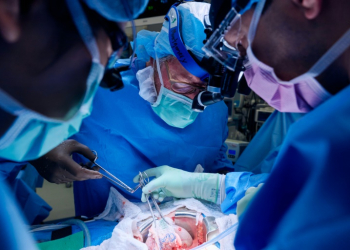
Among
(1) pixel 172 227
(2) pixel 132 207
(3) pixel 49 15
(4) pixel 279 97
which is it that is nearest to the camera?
(3) pixel 49 15

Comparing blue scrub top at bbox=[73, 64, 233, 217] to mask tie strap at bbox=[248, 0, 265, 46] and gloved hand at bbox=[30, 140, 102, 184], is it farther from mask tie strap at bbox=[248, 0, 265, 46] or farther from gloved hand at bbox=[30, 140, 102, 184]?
mask tie strap at bbox=[248, 0, 265, 46]

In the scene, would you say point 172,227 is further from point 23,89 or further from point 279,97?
point 23,89

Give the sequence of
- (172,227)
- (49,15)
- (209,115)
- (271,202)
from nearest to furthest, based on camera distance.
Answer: (49,15), (271,202), (172,227), (209,115)

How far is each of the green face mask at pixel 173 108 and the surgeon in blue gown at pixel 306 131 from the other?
0.89 m

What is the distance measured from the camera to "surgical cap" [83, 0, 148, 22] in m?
0.59

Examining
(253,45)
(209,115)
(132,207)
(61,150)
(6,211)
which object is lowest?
(132,207)

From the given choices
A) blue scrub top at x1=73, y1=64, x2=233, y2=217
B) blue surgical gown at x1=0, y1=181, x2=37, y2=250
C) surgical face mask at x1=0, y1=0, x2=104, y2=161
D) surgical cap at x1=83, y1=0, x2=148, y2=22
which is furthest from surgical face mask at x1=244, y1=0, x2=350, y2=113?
blue scrub top at x1=73, y1=64, x2=233, y2=217

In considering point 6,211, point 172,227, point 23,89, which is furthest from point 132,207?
point 23,89

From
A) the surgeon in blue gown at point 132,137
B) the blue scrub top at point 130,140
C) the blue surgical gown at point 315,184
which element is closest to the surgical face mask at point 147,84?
the surgeon in blue gown at point 132,137

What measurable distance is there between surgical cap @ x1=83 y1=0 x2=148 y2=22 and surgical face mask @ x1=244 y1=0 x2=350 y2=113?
347 mm

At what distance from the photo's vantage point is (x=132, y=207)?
1765mm

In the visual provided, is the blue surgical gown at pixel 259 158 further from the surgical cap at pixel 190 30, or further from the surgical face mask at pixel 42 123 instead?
the surgical face mask at pixel 42 123

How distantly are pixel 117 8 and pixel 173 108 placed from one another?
3.72 ft

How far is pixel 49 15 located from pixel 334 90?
783mm
